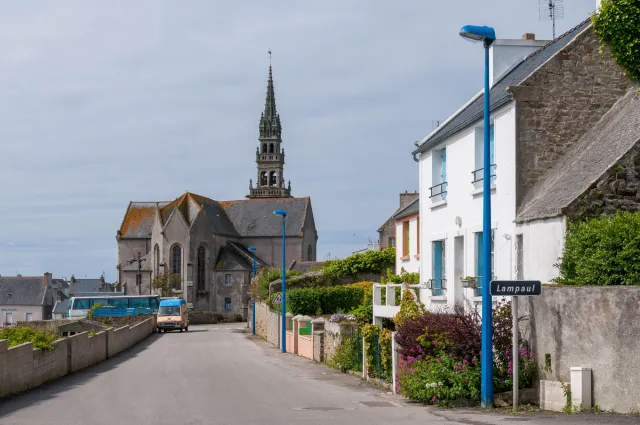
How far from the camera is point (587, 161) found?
18.6 metres

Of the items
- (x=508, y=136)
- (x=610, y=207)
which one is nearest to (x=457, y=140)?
(x=508, y=136)

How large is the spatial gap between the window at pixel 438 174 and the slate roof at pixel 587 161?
19.3 feet

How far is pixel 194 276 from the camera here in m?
95.4

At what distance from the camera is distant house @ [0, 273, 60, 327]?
403ft

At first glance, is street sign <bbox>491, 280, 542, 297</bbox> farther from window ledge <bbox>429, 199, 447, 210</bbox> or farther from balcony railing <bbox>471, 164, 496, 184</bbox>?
window ledge <bbox>429, 199, 447, 210</bbox>

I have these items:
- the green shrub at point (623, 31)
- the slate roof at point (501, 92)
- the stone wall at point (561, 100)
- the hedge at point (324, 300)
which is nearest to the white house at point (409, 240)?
the slate roof at point (501, 92)

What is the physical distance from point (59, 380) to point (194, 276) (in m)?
71.3

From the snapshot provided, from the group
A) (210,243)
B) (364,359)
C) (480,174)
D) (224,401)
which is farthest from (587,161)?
(210,243)

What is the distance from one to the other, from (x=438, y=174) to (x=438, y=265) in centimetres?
268

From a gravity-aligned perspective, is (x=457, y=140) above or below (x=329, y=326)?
above

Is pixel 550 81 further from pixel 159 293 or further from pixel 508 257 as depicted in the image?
pixel 159 293

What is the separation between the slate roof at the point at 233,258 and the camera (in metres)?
98.2

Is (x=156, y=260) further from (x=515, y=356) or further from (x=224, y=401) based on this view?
(x=515, y=356)

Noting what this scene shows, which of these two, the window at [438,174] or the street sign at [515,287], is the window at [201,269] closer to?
the window at [438,174]
